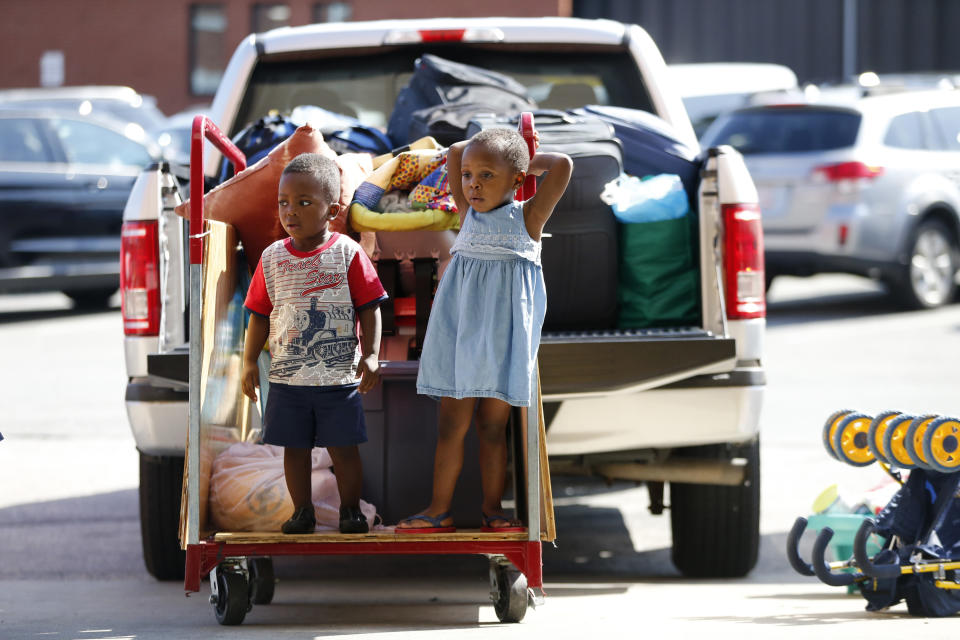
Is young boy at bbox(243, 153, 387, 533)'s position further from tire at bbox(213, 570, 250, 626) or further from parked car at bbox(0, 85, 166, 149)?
parked car at bbox(0, 85, 166, 149)

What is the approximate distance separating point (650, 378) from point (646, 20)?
987 inches

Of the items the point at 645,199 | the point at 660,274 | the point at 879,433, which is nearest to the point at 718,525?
the point at 879,433

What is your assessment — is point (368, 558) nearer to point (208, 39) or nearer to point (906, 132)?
point (906, 132)

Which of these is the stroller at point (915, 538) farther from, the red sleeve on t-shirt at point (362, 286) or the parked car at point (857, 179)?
the parked car at point (857, 179)

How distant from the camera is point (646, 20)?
2859 centimetres

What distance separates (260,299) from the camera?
13.7 ft

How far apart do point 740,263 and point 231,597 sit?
1.92m

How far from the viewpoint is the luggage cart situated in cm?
402

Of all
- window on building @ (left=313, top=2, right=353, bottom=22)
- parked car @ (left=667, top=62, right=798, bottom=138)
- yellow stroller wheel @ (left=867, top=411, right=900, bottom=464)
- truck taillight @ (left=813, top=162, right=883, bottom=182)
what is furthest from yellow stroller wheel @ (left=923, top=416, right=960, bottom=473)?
window on building @ (left=313, top=2, right=353, bottom=22)

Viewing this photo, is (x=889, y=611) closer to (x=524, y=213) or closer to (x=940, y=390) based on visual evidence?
(x=524, y=213)

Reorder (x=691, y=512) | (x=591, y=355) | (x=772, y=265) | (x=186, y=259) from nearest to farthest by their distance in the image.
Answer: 1. (x=591, y=355)
2. (x=186, y=259)
3. (x=691, y=512)
4. (x=772, y=265)

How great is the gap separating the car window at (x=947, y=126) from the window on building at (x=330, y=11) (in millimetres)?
20882

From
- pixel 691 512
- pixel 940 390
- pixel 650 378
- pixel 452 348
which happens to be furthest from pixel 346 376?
pixel 940 390

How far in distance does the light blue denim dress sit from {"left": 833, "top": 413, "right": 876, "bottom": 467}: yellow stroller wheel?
1.20 meters
